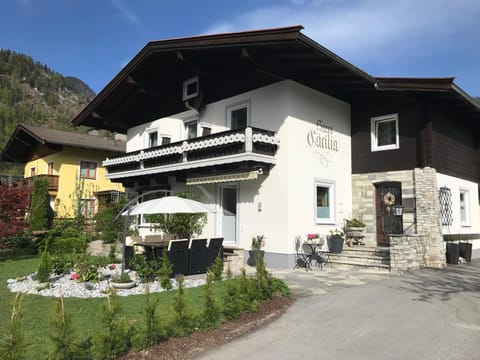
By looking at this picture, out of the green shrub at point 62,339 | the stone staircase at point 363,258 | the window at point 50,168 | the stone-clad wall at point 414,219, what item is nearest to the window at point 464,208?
the stone-clad wall at point 414,219

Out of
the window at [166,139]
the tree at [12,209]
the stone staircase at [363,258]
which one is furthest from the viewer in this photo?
the window at [166,139]

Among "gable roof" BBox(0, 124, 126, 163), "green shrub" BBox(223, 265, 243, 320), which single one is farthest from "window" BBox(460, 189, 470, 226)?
"gable roof" BBox(0, 124, 126, 163)

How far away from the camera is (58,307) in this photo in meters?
4.18

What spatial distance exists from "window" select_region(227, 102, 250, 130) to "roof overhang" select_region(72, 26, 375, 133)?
2.01 ft

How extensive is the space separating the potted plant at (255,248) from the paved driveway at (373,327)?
3170mm

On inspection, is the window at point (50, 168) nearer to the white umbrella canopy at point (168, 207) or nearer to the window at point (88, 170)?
the window at point (88, 170)

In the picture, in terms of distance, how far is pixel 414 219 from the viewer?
13.1 meters

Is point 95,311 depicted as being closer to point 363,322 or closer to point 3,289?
point 3,289

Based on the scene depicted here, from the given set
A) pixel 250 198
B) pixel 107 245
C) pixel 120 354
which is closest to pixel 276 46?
pixel 250 198

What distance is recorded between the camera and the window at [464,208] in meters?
16.0

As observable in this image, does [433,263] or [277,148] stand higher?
[277,148]

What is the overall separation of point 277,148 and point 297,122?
1.11 metres

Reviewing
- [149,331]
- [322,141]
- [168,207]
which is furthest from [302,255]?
[149,331]

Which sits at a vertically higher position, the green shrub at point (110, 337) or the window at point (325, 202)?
the window at point (325, 202)
